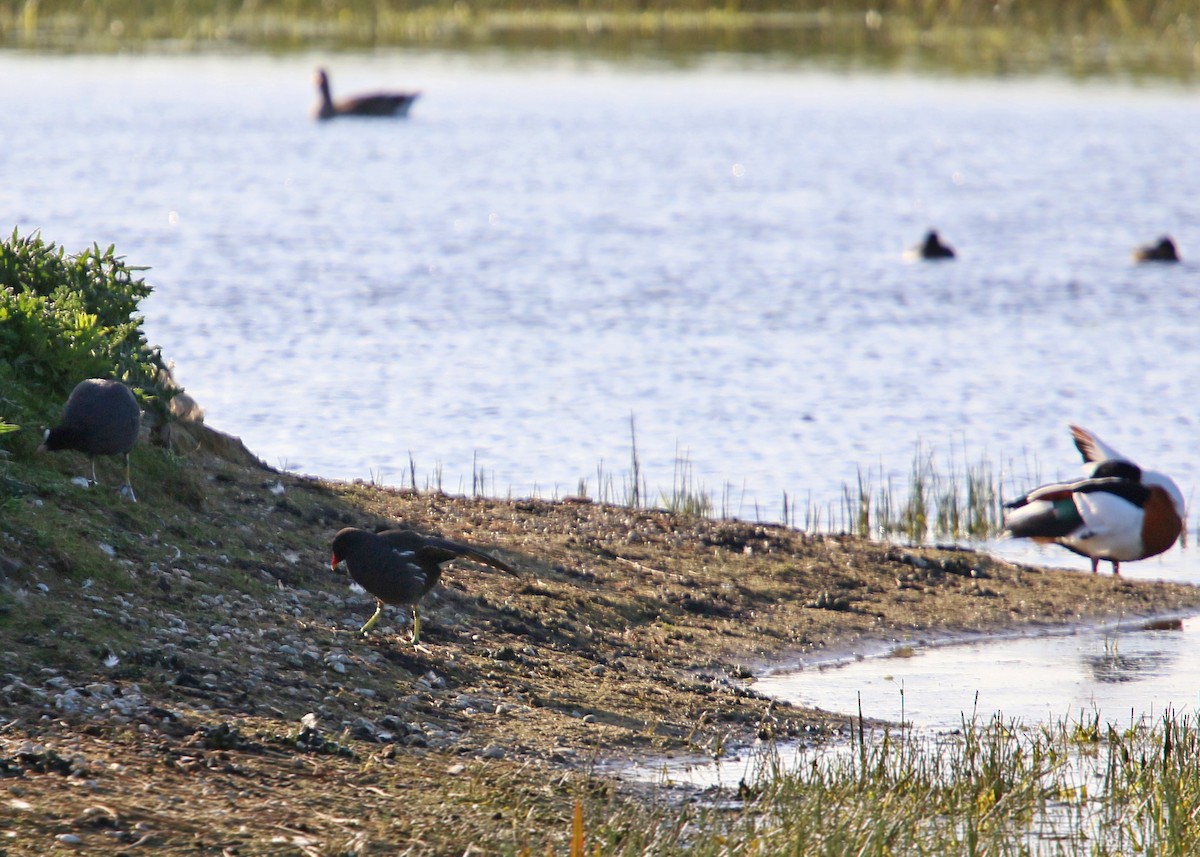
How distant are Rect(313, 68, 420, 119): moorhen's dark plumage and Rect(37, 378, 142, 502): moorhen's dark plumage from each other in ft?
101

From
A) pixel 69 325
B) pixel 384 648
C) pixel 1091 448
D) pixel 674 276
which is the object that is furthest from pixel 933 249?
pixel 384 648

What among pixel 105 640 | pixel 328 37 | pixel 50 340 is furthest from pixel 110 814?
pixel 328 37

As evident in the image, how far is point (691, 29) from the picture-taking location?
2092 inches

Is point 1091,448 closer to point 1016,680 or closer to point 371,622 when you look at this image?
point 1016,680

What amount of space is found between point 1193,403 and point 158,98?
101ft

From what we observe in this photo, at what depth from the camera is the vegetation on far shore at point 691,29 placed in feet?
156

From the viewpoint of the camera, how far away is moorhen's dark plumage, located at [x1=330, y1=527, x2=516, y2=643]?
25.8 ft

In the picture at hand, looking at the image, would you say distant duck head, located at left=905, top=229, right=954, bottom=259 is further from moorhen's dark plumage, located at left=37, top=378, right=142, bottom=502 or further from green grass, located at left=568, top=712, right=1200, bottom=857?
moorhen's dark plumage, located at left=37, top=378, right=142, bottom=502

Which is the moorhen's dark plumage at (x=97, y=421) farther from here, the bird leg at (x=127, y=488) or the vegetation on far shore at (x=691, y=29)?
the vegetation on far shore at (x=691, y=29)

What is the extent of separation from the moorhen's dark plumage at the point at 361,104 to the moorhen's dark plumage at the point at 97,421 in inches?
1216

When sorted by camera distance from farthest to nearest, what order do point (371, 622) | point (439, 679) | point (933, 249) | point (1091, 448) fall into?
point (933, 249) < point (1091, 448) < point (371, 622) < point (439, 679)

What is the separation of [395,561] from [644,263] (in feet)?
56.5

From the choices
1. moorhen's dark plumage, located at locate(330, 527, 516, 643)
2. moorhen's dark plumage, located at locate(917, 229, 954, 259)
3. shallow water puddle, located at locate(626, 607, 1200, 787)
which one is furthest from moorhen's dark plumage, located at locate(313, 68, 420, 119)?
moorhen's dark plumage, located at locate(330, 527, 516, 643)

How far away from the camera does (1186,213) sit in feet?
99.3
